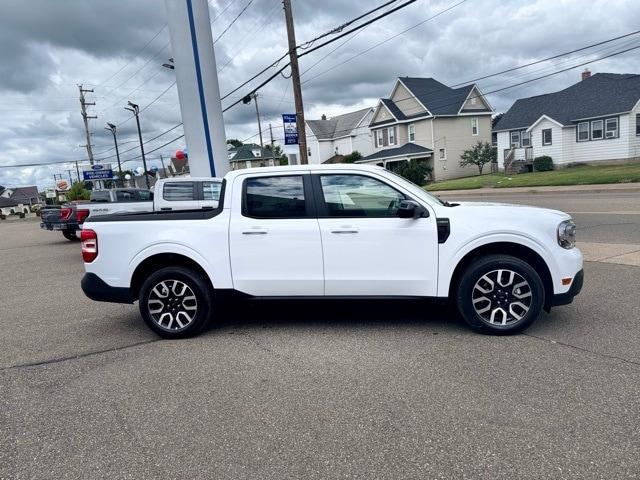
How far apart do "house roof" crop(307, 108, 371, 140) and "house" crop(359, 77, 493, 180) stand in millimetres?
9241

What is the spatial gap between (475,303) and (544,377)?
3.40ft

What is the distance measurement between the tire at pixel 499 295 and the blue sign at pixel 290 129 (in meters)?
12.6

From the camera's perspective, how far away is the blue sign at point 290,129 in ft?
52.7

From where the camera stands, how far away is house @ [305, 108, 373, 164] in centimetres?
5215

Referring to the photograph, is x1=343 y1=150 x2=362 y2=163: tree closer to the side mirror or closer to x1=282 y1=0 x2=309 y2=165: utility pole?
x1=282 y1=0 x2=309 y2=165: utility pole

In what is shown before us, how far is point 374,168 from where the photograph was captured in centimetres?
482

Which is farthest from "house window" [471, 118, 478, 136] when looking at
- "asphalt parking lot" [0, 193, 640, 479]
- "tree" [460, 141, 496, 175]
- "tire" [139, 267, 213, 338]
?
"tire" [139, 267, 213, 338]

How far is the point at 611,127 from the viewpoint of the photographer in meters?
32.7

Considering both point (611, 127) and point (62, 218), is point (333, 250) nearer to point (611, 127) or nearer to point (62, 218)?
point (62, 218)

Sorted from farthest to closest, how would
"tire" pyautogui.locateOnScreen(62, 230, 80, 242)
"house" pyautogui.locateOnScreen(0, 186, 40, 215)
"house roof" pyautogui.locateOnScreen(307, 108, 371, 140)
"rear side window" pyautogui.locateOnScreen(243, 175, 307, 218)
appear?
"house" pyautogui.locateOnScreen(0, 186, 40, 215), "house roof" pyautogui.locateOnScreen(307, 108, 371, 140), "tire" pyautogui.locateOnScreen(62, 230, 80, 242), "rear side window" pyautogui.locateOnScreen(243, 175, 307, 218)

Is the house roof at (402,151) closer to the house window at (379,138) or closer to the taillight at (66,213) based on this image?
the house window at (379,138)

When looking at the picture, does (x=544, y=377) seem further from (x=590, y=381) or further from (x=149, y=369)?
(x=149, y=369)

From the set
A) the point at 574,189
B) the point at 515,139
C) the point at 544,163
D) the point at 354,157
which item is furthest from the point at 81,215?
the point at 354,157

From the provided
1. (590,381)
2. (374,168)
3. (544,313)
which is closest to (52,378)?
(374,168)
